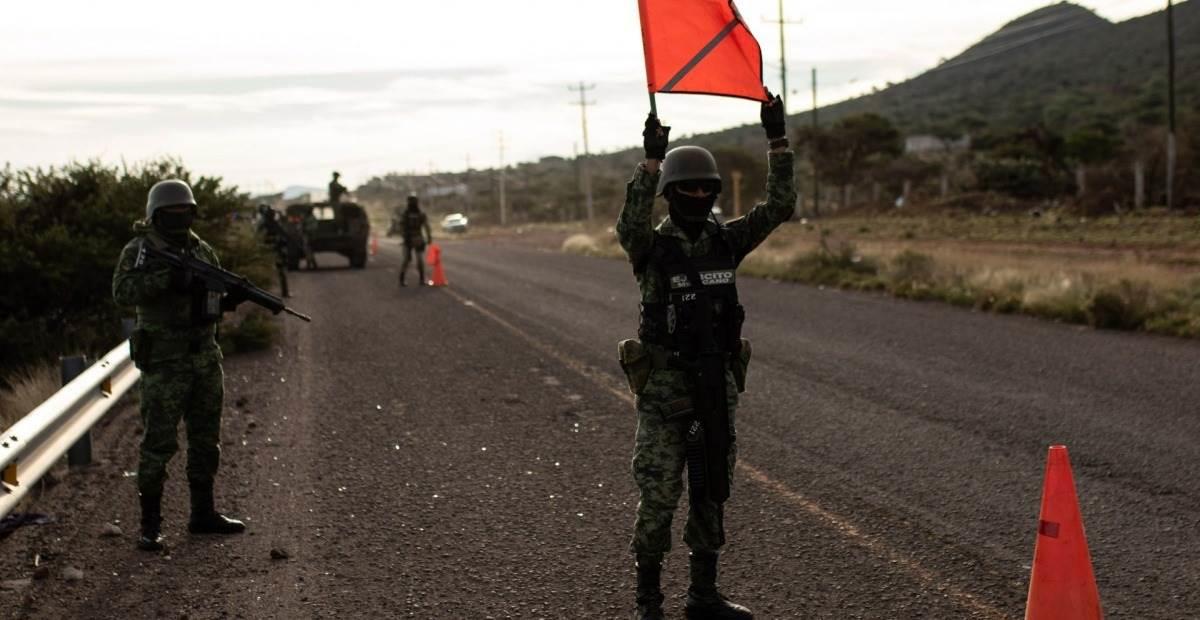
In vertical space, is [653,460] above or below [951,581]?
above

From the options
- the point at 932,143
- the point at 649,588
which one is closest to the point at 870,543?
the point at 649,588

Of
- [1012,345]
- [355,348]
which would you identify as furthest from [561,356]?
[1012,345]

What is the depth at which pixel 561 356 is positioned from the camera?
1193 cm

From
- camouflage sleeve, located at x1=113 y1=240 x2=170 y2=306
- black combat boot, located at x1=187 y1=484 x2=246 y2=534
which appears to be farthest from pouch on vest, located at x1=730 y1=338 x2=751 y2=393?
camouflage sleeve, located at x1=113 y1=240 x2=170 y2=306

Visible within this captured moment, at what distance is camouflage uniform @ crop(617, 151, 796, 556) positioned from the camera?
4.34 metres

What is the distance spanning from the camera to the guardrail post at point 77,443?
24.3 ft

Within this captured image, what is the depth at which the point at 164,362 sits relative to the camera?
5.84 m

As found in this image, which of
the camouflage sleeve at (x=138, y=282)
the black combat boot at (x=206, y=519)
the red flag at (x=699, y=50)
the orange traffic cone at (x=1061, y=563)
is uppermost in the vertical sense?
the red flag at (x=699, y=50)

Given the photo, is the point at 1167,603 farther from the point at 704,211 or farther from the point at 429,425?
the point at 429,425

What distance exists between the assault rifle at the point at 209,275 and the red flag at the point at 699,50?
2151mm

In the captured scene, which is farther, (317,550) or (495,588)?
(317,550)

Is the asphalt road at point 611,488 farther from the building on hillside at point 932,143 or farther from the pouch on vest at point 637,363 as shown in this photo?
the building on hillside at point 932,143

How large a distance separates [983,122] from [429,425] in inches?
3836

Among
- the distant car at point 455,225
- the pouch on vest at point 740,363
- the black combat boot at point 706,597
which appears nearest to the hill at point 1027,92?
the distant car at point 455,225
